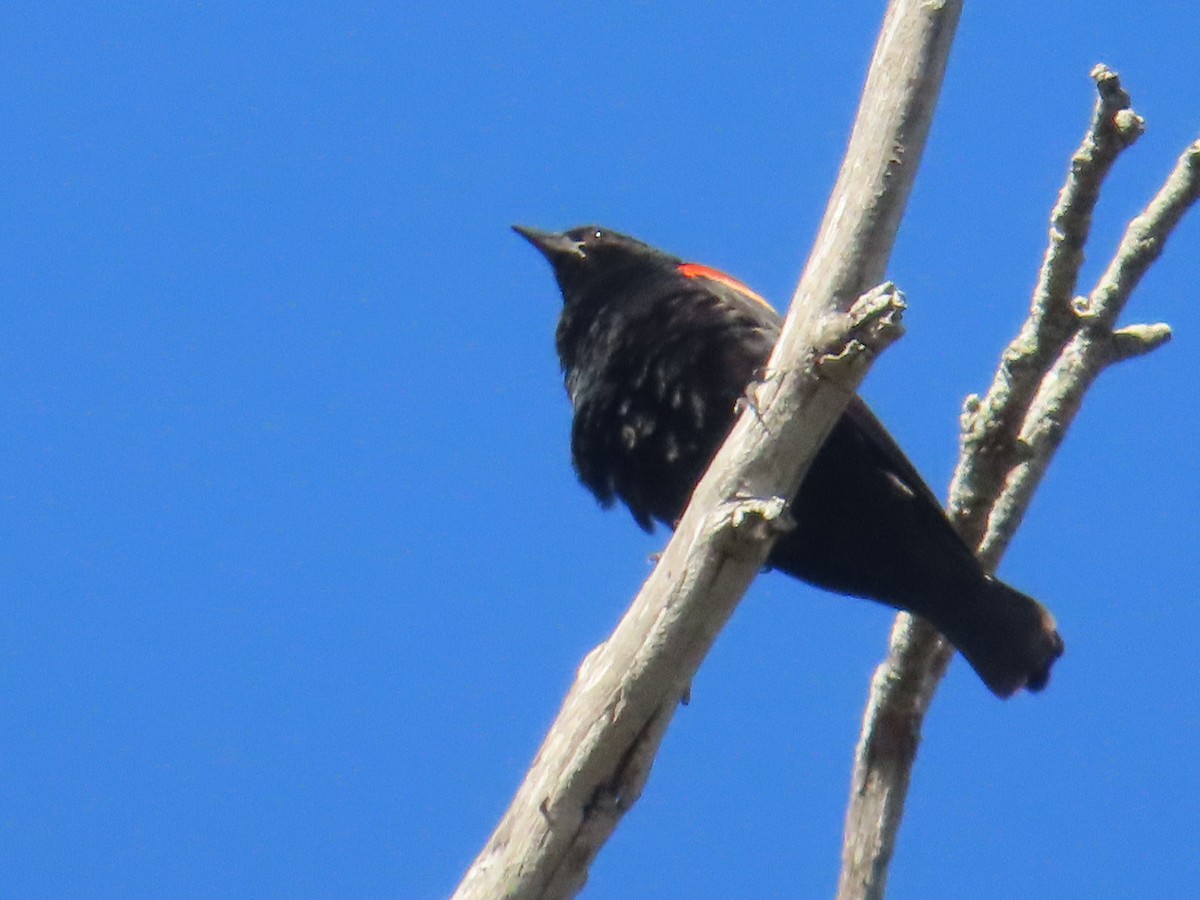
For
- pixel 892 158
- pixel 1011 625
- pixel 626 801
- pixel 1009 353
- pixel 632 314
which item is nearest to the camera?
pixel 626 801

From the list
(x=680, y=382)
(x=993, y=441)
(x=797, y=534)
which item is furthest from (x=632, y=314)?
(x=993, y=441)

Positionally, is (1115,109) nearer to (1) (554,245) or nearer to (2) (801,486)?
(2) (801,486)

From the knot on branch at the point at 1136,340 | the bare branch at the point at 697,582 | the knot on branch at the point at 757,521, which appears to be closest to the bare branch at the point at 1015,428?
the knot on branch at the point at 1136,340

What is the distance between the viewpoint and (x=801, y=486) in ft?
12.4

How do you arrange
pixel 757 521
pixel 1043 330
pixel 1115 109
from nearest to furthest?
pixel 757 521
pixel 1115 109
pixel 1043 330

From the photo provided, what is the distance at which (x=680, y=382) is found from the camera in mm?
3777

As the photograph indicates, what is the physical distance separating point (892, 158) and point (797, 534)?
1.38 m

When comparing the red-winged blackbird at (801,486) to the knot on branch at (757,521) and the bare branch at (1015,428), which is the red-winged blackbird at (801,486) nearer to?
the bare branch at (1015,428)

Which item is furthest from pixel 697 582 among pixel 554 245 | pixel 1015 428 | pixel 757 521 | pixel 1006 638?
pixel 554 245

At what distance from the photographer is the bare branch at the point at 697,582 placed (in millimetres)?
2459

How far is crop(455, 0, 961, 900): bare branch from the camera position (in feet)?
8.07

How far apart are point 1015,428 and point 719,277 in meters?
1.13

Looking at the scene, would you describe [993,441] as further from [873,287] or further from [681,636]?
[681,636]

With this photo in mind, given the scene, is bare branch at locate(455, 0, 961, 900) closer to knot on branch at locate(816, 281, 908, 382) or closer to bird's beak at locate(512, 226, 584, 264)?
knot on branch at locate(816, 281, 908, 382)
